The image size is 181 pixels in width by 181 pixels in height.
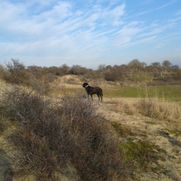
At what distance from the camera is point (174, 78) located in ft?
210

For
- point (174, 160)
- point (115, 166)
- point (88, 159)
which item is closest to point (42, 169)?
point (88, 159)

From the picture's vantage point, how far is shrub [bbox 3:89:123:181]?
6.00 m

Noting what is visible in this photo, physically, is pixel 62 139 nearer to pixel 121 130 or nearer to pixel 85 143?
pixel 85 143

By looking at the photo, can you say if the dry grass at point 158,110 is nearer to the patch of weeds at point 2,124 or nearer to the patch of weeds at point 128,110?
the patch of weeds at point 128,110

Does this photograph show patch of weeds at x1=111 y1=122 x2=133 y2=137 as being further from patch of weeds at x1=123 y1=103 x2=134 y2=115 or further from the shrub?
patch of weeds at x1=123 y1=103 x2=134 y2=115

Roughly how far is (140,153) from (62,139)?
251cm

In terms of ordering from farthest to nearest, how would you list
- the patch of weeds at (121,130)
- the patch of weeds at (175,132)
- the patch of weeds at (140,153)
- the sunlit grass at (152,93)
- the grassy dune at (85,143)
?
the sunlit grass at (152,93) < the patch of weeds at (175,132) < the patch of weeds at (121,130) < the patch of weeds at (140,153) < the grassy dune at (85,143)

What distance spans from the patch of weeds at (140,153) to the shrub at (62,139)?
2.37 ft

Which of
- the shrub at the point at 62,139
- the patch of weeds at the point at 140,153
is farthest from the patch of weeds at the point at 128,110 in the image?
the shrub at the point at 62,139

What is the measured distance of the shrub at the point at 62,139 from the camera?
6004mm

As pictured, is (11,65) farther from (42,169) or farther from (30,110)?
(42,169)

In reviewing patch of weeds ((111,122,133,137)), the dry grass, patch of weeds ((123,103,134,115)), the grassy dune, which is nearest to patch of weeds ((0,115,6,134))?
the grassy dune

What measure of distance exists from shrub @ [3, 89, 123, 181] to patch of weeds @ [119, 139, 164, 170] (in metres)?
0.72

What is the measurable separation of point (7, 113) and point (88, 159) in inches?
96.6
